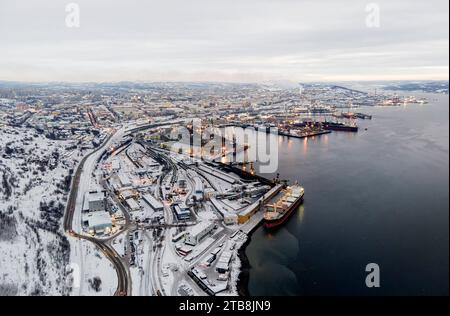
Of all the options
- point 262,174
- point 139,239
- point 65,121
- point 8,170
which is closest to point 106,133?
point 65,121

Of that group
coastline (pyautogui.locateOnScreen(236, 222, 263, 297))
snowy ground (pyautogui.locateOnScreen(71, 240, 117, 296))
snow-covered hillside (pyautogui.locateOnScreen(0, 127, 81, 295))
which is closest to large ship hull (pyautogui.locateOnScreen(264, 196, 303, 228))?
coastline (pyautogui.locateOnScreen(236, 222, 263, 297))

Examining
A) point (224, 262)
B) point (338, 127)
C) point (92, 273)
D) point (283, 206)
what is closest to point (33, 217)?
point (92, 273)

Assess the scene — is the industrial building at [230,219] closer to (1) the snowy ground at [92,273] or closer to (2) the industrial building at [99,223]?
(2) the industrial building at [99,223]

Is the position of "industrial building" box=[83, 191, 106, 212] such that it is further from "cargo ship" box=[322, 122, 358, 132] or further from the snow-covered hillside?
"cargo ship" box=[322, 122, 358, 132]

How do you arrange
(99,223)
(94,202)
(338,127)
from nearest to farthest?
(99,223) → (94,202) → (338,127)

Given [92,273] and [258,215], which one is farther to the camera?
[258,215]

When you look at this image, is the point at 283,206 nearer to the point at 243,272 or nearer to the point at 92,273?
the point at 243,272
